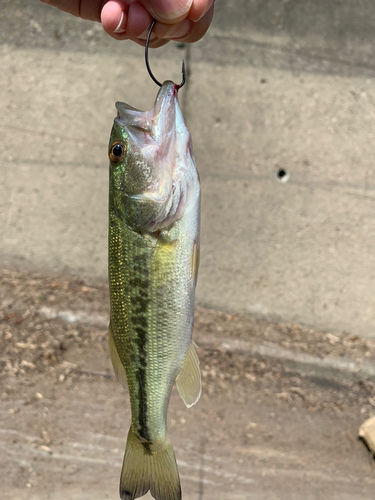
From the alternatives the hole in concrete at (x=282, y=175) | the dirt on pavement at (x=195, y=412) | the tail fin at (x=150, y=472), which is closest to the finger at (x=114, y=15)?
the tail fin at (x=150, y=472)

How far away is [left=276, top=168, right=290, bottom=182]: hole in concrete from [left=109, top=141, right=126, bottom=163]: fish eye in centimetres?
233

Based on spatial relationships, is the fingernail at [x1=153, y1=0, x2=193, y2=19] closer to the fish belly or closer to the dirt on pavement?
the fish belly

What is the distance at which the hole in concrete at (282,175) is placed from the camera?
3.51m

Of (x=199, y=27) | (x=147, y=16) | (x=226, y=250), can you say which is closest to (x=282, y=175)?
(x=226, y=250)

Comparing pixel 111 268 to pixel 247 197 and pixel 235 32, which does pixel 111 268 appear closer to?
pixel 247 197

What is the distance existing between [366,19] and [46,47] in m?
2.58

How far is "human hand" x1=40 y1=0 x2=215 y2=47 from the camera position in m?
1.42

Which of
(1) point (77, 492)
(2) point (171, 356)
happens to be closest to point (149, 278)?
(2) point (171, 356)

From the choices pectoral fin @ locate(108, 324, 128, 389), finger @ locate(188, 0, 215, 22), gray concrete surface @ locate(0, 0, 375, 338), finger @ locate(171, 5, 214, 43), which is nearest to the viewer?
finger @ locate(188, 0, 215, 22)

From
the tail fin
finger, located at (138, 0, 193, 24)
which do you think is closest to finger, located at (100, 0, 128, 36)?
finger, located at (138, 0, 193, 24)

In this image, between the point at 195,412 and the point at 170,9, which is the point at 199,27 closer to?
the point at 170,9

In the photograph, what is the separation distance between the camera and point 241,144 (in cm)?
348

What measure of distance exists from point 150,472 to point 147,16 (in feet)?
6.03

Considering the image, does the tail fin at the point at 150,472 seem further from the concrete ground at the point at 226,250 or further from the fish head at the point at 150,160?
the concrete ground at the point at 226,250
